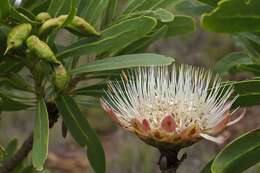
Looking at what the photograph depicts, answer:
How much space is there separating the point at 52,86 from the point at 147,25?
34cm

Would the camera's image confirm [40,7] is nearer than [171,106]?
No

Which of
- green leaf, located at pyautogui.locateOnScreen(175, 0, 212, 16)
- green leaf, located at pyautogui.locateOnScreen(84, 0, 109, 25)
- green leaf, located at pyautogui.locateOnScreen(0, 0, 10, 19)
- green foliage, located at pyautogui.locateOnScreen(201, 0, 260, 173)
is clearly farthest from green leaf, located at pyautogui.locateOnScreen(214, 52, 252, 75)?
green leaf, located at pyautogui.locateOnScreen(0, 0, 10, 19)

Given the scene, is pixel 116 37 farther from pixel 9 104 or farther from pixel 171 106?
pixel 9 104

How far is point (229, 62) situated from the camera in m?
2.53

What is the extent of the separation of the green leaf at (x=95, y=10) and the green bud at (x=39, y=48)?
20 cm

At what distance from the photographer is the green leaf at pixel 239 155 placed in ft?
5.71

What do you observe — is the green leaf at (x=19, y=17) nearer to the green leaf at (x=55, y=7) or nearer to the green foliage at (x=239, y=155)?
the green leaf at (x=55, y=7)

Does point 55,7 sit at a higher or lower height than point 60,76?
higher

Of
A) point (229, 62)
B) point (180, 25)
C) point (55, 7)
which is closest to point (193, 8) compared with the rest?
point (180, 25)

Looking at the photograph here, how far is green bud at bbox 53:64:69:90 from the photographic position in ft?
5.78

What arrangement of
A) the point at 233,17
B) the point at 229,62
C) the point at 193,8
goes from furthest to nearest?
the point at 229,62 < the point at 193,8 < the point at 233,17

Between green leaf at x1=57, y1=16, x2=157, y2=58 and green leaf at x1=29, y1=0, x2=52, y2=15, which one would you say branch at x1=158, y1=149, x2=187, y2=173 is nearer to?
green leaf at x1=57, y1=16, x2=157, y2=58

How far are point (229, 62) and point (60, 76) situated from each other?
92 cm

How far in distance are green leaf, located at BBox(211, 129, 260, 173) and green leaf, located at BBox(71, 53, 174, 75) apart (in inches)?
10.9
